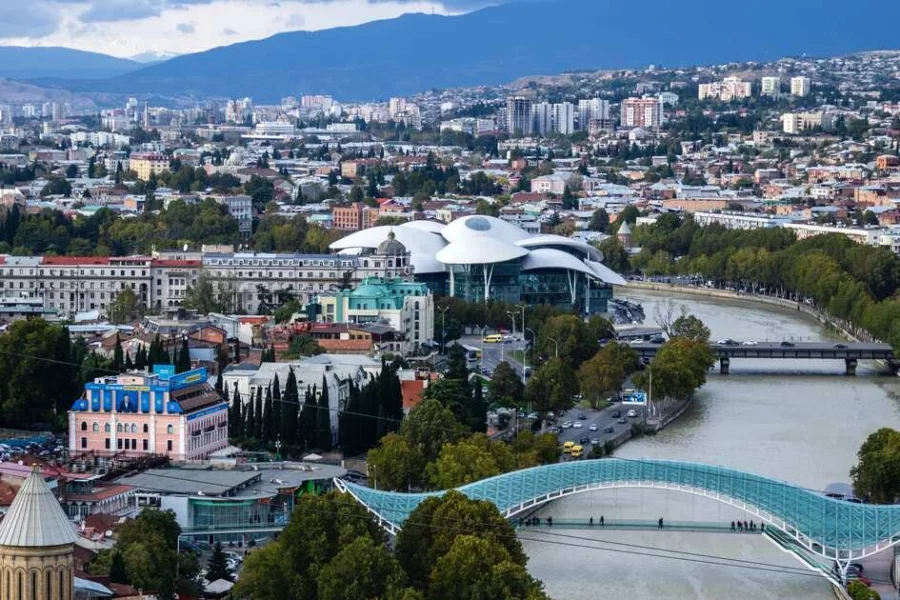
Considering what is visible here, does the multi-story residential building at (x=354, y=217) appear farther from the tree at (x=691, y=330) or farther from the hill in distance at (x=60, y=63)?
the hill in distance at (x=60, y=63)

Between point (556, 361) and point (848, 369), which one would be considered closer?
point (556, 361)

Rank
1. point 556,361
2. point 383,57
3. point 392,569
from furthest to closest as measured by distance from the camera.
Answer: point 383,57 < point 556,361 < point 392,569

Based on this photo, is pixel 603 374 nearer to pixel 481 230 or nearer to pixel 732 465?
pixel 732 465

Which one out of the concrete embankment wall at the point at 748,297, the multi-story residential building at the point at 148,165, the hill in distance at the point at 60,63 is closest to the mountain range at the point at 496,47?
the hill in distance at the point at 60,63

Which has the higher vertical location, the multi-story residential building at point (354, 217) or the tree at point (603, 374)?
the multi-story residential building at point (354, 217)

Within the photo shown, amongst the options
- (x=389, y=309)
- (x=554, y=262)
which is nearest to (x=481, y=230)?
(x=554, y=262)

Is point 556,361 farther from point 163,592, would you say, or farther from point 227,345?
point 163,592

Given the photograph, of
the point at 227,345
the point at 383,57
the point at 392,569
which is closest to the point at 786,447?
the point at 227,345
